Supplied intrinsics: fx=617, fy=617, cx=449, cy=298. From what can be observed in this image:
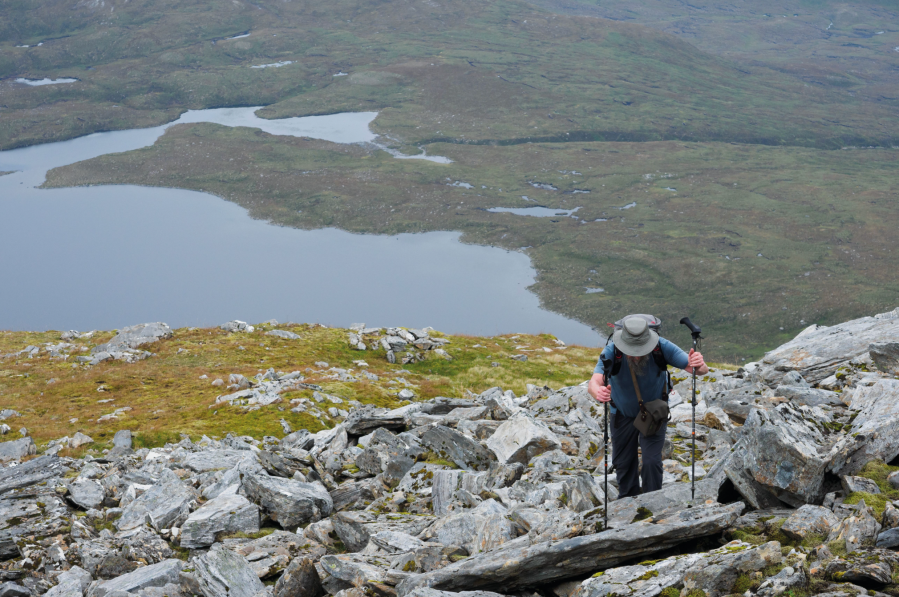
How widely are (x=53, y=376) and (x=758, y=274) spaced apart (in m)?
157

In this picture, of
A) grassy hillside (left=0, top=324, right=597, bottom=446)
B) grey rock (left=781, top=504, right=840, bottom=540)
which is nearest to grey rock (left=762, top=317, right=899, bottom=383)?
grey rock (left=781, top=504, right=840, bottom=540)

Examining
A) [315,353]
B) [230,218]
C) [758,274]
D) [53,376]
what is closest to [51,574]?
[53,376]

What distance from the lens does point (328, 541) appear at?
1426cm

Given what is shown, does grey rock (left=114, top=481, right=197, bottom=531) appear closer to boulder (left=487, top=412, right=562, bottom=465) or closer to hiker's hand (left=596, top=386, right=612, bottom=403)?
boulder (left=487, top=412, right=562, bottom=465)

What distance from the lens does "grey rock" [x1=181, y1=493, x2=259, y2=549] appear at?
15.1 metres

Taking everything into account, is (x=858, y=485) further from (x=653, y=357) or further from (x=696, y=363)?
(x=653, y=357)

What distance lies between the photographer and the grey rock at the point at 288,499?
15.6 meters

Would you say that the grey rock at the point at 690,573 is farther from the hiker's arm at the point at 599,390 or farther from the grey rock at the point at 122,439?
the grey rock at the point at 122,439

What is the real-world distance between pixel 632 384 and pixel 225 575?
8869 millimetres

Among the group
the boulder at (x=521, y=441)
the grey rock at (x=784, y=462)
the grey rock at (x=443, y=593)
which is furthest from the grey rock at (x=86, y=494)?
the grey rock at (x=784, y=462)

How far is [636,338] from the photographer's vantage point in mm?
11352

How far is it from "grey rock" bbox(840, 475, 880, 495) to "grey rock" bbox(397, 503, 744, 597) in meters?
2.68

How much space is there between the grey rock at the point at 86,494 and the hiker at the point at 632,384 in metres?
14.6

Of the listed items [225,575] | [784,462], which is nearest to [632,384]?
[784,462]
